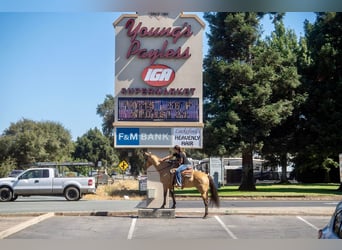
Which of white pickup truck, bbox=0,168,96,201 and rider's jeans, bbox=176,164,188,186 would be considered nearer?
rider's jeans, bbox=176,164,188,186

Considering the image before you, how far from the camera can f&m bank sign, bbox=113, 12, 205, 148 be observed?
14.4 metres

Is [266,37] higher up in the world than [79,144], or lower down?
higher up

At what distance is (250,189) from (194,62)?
14.2 metres

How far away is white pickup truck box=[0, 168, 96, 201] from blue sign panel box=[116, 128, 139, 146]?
7034 mm

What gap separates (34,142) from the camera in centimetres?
1923

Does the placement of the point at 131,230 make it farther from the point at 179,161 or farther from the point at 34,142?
the point at 34,142

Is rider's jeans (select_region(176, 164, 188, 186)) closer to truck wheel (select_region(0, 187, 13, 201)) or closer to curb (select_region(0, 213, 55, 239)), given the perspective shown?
curb (select_region(0, 213, 55, 239))

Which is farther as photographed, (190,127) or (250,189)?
(250,189)

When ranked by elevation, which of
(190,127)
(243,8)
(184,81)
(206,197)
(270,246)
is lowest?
(270,246)

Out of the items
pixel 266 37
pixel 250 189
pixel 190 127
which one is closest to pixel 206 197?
pixel 190 127

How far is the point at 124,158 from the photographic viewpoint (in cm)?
3216

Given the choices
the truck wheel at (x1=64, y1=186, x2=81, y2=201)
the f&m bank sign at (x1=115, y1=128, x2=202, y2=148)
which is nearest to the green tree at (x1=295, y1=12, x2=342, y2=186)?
the truck wheel at (x1=64, y1=186, x2=81, y2=201)

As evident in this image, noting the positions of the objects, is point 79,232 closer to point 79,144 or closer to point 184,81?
point 184,81

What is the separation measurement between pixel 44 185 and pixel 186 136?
348 inches
